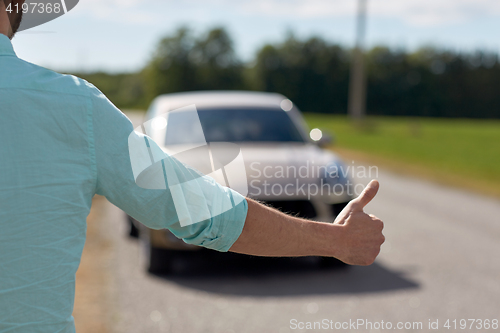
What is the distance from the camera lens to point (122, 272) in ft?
16.9

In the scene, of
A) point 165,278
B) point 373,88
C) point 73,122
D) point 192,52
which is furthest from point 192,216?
point 373,88

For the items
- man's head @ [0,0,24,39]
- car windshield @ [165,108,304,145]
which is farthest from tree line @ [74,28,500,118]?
man's head @ [0,0,24,39]

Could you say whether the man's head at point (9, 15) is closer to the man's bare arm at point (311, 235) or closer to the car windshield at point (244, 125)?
the man's bare arm at point (311, 235)

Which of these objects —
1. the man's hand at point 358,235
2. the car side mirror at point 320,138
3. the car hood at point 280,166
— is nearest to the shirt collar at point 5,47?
the man's hand at point 358,235

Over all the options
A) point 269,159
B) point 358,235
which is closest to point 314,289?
point 269,159

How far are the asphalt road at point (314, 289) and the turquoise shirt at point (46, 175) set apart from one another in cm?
286

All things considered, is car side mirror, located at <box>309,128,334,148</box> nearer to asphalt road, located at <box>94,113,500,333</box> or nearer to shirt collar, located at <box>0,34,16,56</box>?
asphalt road, located at <box>94,113,500,333</box>

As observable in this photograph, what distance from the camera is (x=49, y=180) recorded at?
3.36ft

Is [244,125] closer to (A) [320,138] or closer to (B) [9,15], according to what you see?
(A) [320,138]

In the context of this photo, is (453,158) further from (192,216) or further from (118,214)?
(192,216)

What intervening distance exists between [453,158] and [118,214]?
12108mm

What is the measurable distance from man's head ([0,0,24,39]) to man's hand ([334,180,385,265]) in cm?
84

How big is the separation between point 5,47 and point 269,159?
3.96m

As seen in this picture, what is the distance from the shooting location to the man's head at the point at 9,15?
3.63 ft
